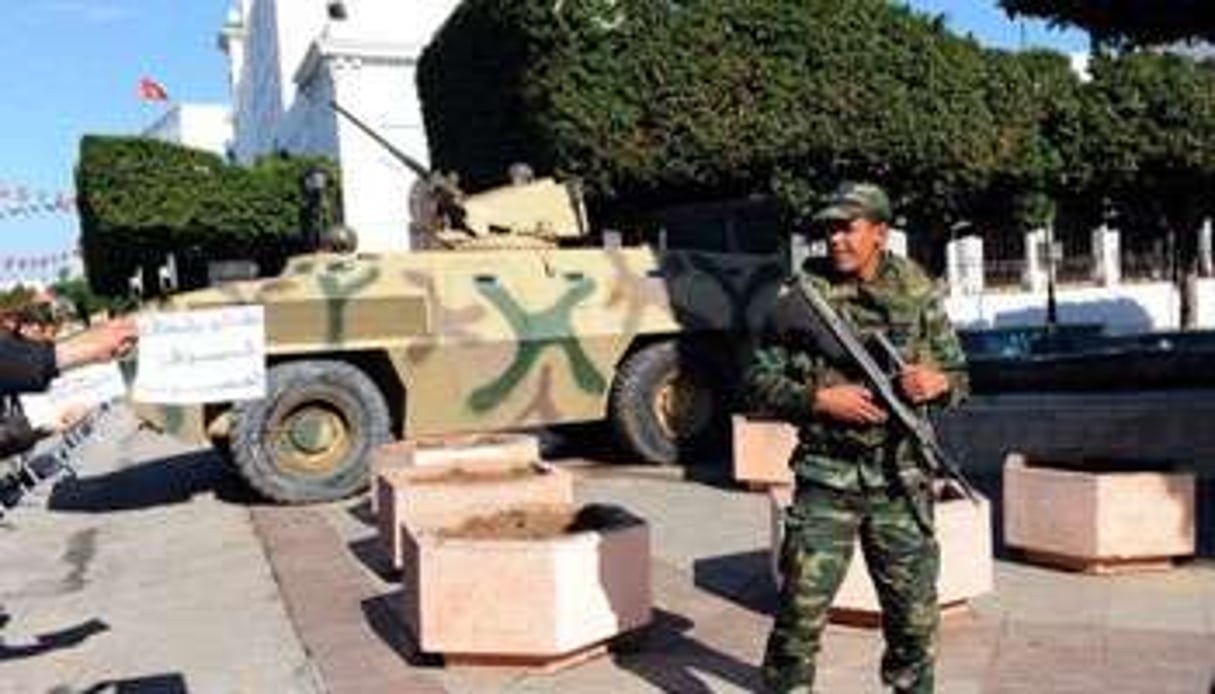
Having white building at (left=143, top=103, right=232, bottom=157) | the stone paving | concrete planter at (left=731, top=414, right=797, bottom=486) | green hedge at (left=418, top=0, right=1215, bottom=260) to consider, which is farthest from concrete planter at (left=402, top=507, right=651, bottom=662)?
white building at (left=143, top=103, right=232, bottom=157)

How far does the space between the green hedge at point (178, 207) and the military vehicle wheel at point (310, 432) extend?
30.9 meters

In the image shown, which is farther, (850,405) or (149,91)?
(149,91)

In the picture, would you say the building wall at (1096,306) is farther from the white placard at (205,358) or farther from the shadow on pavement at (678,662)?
the shadow on pavement at (678,662)

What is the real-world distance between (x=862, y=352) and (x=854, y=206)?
412 millimetres

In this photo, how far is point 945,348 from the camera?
5074mm

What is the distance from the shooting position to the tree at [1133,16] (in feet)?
33.8

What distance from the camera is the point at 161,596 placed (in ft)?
29.1

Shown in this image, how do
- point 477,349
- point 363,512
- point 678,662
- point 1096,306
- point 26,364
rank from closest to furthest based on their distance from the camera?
point 26,364
point 678,662
point 363,512
point 477,349
point 1096,306

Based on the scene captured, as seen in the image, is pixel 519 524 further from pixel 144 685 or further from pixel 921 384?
pixel 921 384

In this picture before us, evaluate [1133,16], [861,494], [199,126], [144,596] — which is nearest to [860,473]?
[861,494]

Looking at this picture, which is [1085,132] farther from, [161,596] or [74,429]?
[74,429]

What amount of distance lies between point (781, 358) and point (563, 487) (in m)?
3.36

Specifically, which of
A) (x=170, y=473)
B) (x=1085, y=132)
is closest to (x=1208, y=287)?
(x=1085, y=132)

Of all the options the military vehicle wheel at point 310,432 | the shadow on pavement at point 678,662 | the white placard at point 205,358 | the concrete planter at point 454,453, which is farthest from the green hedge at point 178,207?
the shadow on pavement at point 678,662
